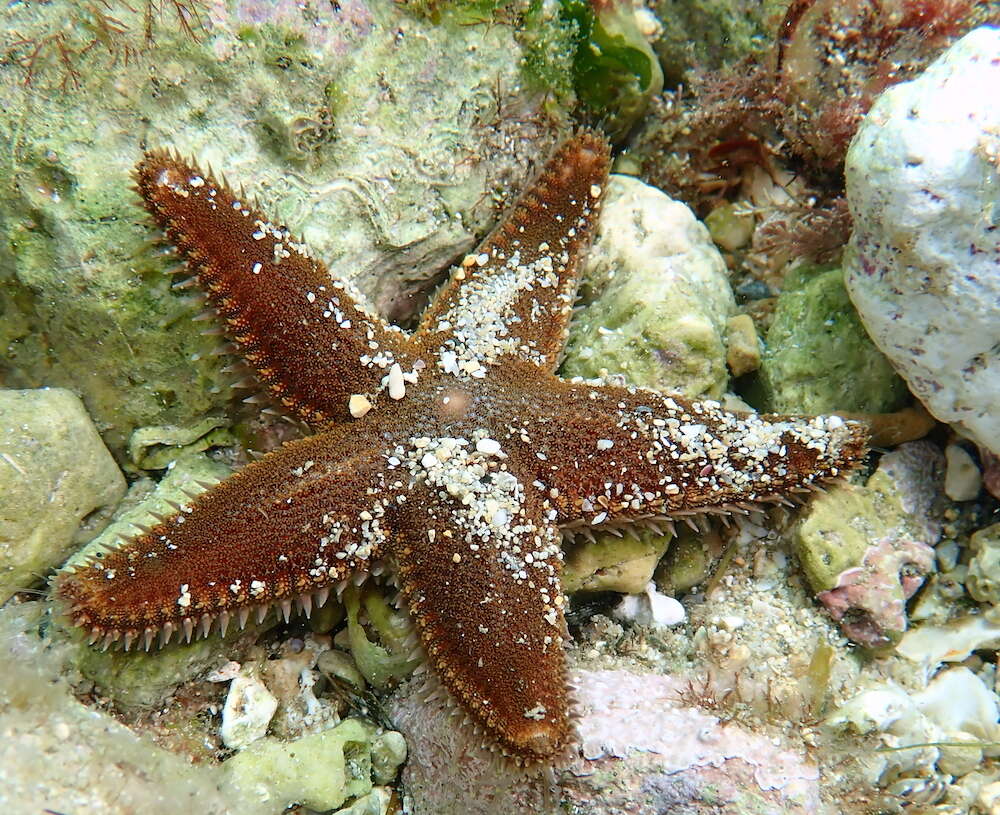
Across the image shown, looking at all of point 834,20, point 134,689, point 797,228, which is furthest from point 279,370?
point 834,20

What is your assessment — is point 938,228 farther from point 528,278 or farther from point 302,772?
point 302,772

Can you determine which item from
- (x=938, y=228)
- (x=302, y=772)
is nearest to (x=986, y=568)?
(x=938, y=228)

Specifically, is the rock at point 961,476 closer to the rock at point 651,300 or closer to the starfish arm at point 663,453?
the starfish arm at point 663,453

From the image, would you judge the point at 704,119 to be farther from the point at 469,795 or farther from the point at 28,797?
the point at 28,797

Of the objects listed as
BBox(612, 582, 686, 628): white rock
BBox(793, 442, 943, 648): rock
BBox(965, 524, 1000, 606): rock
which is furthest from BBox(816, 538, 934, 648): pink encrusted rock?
BBox(612, 582, 686, 628): white rock

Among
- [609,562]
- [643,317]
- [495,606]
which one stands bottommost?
[495,606]

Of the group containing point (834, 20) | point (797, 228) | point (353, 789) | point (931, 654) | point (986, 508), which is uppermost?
point (834, 20)

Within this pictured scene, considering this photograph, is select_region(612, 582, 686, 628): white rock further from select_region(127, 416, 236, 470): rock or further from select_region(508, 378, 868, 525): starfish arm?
select_region(127, 416, 236, 470): rock
